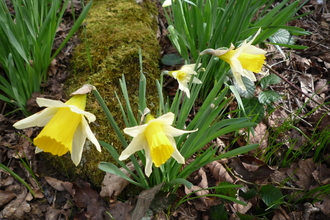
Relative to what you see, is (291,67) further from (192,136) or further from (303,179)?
(192,136)

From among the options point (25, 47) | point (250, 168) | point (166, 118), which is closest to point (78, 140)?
point (166, 118)

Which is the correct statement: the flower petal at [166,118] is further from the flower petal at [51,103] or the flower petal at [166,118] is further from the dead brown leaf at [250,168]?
the dead brown leaf at [250,168]

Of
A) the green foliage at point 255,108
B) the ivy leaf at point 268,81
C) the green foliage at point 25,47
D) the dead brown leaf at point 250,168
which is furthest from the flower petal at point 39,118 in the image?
the ivy leaf at point 268,81

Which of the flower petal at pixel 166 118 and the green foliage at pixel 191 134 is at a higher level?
the flower petal at pixel 166 118

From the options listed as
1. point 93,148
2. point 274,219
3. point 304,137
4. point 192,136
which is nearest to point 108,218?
point 93,148

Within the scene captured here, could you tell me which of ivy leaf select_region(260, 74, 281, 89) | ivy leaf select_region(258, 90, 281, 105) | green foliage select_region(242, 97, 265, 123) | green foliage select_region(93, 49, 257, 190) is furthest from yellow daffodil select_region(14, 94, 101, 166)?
ivy leaf select_region(260, 74, 281, 89)

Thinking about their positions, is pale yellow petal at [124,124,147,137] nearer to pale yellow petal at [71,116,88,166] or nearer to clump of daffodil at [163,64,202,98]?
pale yellow petal at [71,116,88,166]

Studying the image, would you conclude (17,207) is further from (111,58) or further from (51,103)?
(111,58)

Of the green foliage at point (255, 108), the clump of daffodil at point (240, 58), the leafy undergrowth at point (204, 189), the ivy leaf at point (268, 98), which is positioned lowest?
the leafy undergrowth at point (204, 189)
